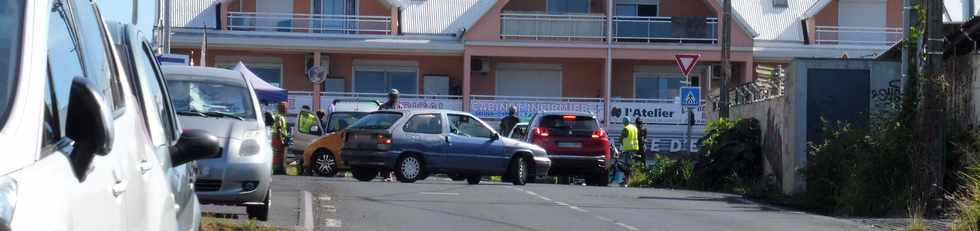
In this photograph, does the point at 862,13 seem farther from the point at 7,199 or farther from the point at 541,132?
the point at 7,199

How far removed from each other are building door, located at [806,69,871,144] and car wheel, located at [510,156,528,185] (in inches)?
170

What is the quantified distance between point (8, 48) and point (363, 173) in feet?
60.2

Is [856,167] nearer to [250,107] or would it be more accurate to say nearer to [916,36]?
[916,36]

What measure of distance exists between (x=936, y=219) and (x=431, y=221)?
5666mm

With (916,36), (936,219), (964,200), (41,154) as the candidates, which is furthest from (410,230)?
(41,154)

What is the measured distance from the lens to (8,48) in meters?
2.92

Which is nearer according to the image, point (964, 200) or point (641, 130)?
point (964, 200)

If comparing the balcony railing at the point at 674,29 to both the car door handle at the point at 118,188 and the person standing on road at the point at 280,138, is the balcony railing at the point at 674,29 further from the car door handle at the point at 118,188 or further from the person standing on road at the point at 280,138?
the car door handle at the point at 118,188

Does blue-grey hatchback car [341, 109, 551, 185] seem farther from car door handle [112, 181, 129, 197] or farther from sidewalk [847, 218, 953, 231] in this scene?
car door handle [112, 181, 129, 197]

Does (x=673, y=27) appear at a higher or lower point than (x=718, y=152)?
higher

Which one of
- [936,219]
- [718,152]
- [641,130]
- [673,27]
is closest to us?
[936,219]

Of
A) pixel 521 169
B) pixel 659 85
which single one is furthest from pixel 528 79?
pixel 521 169

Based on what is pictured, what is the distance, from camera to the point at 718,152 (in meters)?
22.7

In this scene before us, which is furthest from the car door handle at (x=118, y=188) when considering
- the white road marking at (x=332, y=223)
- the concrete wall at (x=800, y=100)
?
the concrete wall at (x=800, y=100)
